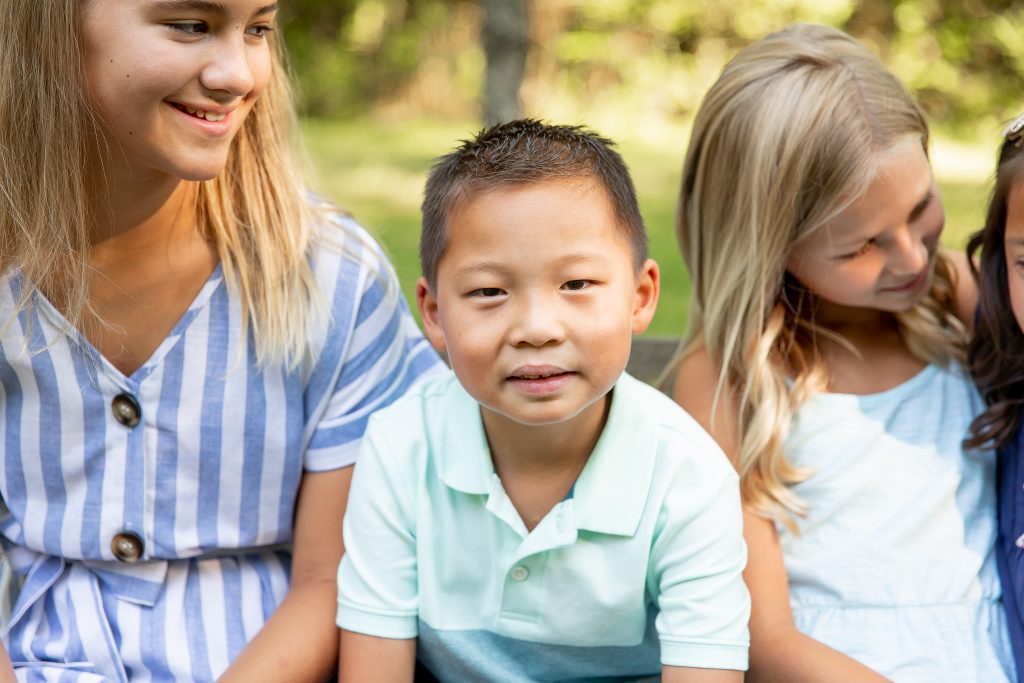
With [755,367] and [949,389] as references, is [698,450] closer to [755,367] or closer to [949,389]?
[755,367]

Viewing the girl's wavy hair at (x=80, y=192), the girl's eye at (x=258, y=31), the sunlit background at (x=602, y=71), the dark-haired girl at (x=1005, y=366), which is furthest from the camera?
the sunlit background at (x=602, y=71)

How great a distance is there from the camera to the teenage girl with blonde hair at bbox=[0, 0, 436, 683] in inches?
75.0

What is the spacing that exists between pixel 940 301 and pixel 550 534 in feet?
3.38

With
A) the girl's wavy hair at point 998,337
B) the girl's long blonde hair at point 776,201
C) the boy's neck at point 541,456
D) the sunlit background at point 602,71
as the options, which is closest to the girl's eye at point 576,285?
the boy's neck at point 541,456

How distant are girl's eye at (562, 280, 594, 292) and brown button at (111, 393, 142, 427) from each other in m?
0.75

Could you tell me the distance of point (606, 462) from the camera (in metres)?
1.92

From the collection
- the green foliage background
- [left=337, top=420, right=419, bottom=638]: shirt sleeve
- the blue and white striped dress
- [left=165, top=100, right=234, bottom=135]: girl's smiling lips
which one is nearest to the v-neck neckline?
the blue and white striped dress

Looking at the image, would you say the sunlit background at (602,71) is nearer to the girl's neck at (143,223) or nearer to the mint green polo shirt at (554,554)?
the girl's neck at (143,223)

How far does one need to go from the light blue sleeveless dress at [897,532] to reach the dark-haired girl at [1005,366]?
37 millimetres

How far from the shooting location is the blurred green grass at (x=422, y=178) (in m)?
5.49

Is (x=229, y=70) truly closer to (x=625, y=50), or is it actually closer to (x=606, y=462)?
(x=606, y=462)

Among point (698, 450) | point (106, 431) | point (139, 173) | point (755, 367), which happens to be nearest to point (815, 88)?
point (755, 367)

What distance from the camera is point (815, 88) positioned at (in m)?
2.20

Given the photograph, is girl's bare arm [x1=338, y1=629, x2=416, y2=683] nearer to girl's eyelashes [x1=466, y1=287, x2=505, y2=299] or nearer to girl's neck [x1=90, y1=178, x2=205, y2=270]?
girl's eyelashes [x1=466, y1=287, x2=505, y2=299]
